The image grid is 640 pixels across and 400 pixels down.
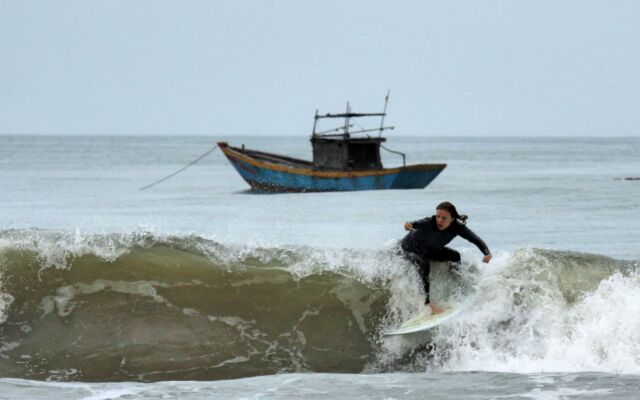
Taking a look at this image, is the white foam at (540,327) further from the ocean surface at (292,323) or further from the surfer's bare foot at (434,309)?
the surfer's bare foot at (434,309)

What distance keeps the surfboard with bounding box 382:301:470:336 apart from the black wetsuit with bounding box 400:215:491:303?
0.23 meters

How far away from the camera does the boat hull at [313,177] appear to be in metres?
40.7

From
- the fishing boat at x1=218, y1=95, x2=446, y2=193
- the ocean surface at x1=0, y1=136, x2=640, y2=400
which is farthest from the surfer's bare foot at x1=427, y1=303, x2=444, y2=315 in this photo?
the fishing boat at x1=218, y1=95, x2=446, y2=193

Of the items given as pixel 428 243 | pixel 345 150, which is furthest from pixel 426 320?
pixel 345 150

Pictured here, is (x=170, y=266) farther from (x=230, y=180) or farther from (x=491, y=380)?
(x=230, y=180)

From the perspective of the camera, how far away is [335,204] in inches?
1431

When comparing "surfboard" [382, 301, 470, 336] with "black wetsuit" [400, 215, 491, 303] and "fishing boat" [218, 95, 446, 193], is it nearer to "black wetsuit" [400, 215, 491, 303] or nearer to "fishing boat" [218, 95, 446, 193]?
"black wetsuit" [400, 215, 491, 303]

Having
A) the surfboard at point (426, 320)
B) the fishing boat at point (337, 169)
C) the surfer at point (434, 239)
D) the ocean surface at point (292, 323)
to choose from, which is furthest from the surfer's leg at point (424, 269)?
the fishing boat at point (337, 169)

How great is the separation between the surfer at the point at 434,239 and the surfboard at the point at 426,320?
0.11m

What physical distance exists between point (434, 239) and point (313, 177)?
98.7 ft

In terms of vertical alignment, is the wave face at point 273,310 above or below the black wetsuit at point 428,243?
below

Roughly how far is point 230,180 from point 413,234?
172 ft

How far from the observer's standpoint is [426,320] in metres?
10.6

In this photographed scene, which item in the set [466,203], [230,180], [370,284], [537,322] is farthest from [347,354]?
[230,180]
